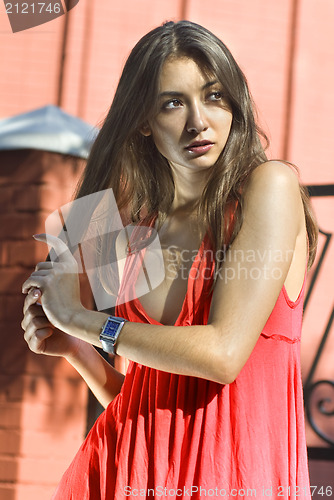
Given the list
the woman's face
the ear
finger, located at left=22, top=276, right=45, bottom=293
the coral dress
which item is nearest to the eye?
the woman's face

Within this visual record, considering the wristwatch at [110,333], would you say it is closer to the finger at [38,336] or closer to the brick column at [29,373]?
the finger at [38,336]

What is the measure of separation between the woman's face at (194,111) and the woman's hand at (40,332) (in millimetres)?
461

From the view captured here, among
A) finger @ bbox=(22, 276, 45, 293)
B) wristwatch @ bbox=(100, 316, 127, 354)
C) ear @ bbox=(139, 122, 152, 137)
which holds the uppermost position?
ear @ bbox=(139, 122, 152, 137)

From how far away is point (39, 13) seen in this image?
3.18 meters

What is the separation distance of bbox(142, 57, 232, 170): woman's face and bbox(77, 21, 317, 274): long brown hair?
2 cm

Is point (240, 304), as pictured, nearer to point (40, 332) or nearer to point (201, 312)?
point (201, 312)

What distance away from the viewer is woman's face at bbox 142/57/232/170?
128 centimetres

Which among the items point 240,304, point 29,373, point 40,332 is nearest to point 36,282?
point 40,332

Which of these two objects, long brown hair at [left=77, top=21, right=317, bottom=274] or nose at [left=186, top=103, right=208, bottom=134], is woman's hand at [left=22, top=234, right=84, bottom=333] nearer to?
long brown hair at [left=77, top=21, right=317, bottom=274]

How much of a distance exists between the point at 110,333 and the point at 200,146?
0.45 m

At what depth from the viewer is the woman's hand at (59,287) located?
1.25 meters

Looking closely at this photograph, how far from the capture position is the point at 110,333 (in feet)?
3.78

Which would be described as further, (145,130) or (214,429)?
(145,130)

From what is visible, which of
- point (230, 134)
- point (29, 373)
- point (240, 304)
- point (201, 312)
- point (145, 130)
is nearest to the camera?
point (240, 304)
